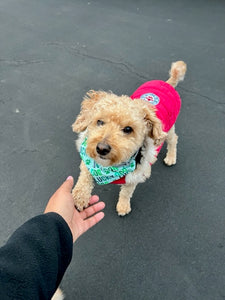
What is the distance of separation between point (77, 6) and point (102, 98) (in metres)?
4.94

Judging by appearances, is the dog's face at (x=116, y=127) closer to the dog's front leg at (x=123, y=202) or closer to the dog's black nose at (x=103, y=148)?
the dog's black nose at (x=103, y=148)

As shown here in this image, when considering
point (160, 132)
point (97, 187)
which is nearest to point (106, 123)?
point (160, 132)

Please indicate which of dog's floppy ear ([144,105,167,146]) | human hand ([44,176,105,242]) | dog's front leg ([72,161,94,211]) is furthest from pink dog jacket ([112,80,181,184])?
human hand ([44,176,105,242])

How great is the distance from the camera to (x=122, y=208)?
256 cm

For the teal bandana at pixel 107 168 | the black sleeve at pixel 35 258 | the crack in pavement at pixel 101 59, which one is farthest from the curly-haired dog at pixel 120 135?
the crack in pavement at pixel 101 59

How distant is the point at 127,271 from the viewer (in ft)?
7.45

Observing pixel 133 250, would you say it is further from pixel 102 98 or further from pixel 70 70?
pixel 70 70

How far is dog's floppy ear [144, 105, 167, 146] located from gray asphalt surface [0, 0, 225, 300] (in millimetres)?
962

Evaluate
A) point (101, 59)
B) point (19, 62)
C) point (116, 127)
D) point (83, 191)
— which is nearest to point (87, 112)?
point (116, 127)

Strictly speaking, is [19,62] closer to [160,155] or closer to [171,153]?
[160,155]

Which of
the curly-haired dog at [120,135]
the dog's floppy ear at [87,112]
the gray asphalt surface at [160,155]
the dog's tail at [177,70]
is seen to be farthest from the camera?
Answer: the dog's tail at [177,70]

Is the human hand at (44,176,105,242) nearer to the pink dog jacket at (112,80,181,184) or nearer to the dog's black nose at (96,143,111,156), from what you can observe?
the dog's black nose at (96,143,111,156)

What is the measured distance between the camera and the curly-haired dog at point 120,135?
1.87 metres

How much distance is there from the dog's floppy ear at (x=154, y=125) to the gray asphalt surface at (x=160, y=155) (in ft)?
3.16
